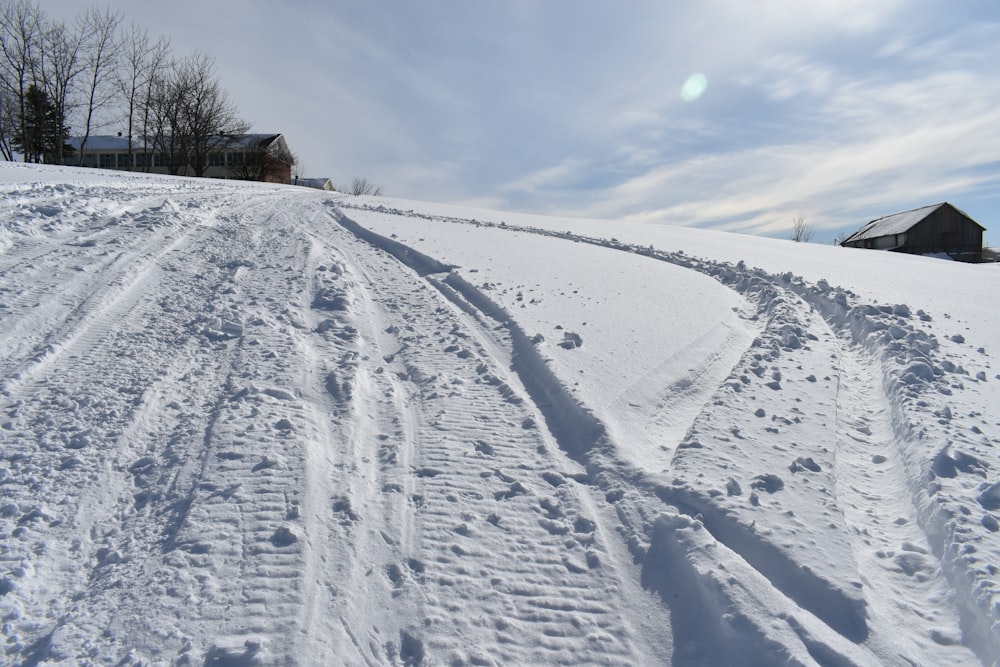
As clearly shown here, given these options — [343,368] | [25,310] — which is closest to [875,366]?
[343,368]

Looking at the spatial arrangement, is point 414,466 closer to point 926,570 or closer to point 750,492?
point 750,492

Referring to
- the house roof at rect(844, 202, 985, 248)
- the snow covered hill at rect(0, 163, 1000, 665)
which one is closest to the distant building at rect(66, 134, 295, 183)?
the snow covered hill at rect(0, 163, 1000, 665)

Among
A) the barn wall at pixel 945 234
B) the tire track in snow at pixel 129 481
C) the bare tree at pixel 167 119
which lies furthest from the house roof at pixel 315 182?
the tire track in snow at pixel 129 481

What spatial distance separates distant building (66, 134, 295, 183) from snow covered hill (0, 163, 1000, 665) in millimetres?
40837

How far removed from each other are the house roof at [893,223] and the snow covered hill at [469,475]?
37892 millimetres

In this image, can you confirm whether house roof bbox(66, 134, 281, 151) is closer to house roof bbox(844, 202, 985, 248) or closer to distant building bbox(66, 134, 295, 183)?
distant building bbox(66, 134, 295, 183)

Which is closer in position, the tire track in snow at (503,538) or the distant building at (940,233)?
the tire track in snow at (503,538)

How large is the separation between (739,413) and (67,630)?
4.06m

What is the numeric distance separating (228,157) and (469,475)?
170 feet

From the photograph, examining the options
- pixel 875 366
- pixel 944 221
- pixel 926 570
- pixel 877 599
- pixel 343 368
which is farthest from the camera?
pixel 944 221

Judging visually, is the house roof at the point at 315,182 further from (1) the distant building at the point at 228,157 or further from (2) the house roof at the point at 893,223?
(2) the house roof at the point at 893,223

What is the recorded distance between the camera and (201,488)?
2936 millimetres

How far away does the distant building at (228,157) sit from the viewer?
42.8 metres

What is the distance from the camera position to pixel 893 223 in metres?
38.8
